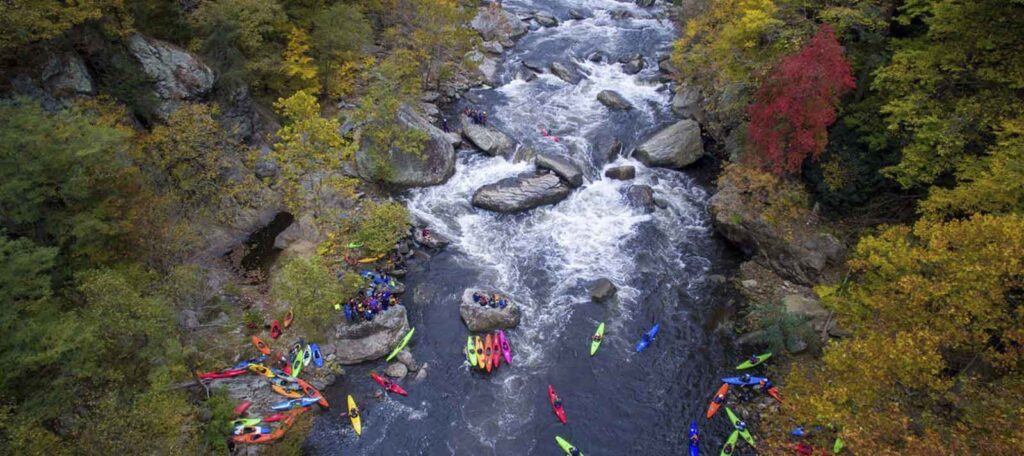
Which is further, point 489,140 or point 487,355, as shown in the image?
point 489,140

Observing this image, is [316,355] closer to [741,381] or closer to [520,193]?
[520,193]

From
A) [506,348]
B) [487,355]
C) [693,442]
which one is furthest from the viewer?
[506,348]

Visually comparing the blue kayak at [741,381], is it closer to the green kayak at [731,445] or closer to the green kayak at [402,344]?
the green kayak at [731,445]

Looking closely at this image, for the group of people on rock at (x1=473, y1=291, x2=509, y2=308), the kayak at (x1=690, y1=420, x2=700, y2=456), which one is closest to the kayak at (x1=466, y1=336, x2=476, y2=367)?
the group of people on rock at (x1=473, y1=291, x2=509, y2=308)

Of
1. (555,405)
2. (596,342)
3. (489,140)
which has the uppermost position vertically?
(489,140)

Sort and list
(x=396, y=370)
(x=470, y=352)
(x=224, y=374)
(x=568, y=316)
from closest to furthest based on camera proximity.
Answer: (x=224, y=374) → (x=396, y=370) → (x=470, y=352) → (x=568, y=316)

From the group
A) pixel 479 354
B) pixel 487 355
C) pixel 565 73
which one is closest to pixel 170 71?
pixel 479 354

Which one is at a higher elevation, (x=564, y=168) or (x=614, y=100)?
(x=614, y=100)
